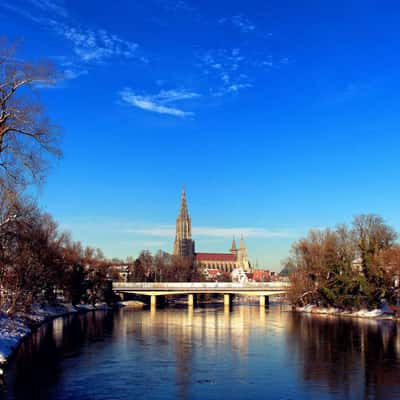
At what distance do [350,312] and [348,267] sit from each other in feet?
21.7

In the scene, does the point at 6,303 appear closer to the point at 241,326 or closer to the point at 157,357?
the point at 157,357

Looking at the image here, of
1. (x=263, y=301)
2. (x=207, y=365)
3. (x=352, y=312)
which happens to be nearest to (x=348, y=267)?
(x=352, y=312)

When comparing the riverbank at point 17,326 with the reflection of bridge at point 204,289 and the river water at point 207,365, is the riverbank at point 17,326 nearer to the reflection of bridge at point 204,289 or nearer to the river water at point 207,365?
the river water at point 207,365

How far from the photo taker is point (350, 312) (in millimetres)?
75812

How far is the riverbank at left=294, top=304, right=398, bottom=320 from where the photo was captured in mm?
70000

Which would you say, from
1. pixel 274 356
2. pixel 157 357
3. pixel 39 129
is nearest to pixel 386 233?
pixel 274 356

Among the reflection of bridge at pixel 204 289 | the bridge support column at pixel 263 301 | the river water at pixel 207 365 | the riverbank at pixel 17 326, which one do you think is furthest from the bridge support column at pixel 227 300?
the river water at pixel 207 365

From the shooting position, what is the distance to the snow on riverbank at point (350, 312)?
231ft

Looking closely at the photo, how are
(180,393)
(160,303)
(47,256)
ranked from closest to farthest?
(180,393)
(47,256)
(160,303)

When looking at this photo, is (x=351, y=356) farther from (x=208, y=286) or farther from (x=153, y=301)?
(x=153, y=301)

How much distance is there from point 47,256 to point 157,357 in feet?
72.5

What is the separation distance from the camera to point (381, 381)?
2744 cm

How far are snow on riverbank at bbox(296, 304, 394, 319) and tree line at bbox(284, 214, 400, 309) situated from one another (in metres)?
0.82

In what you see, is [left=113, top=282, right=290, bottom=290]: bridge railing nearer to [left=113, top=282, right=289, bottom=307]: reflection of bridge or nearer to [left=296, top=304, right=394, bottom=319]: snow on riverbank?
[left=113, top=282, right=289, bottom=307]: reflection of bridge
